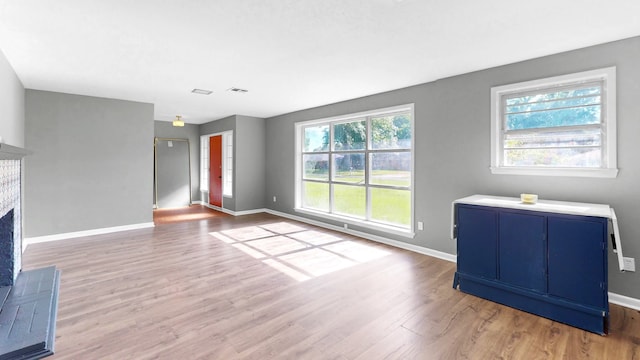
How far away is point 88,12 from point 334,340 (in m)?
3.18

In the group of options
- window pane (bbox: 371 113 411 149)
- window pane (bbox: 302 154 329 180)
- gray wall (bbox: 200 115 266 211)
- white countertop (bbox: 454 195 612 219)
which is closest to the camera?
white countertop (bbox: 454 195 612 219)

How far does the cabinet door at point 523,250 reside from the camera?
2607 mm

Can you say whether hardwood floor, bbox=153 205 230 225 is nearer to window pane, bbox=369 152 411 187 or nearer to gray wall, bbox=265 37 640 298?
window pane, bbox=369 152 411 187

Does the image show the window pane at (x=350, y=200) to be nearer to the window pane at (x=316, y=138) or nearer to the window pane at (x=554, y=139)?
the window pane at (x=316, y=138)

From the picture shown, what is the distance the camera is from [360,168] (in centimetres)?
541

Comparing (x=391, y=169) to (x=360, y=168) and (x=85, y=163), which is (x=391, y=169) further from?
(x=85, y=163)

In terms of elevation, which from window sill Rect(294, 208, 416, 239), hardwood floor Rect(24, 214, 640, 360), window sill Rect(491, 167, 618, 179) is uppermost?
window sill Rect(491, 167, 618, 179)

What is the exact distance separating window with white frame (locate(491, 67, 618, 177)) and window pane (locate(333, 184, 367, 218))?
2354 millimetres

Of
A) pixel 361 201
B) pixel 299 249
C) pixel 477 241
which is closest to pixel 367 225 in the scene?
pixel 361 201

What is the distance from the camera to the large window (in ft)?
15.5

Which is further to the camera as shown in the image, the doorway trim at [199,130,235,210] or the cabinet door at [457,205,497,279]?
the doorway trim at [199,130,235,210]

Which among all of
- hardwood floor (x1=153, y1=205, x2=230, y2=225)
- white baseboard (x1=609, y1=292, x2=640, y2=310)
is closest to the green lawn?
white baseboard (x1=609, y1=292, x2=640, y2=310)

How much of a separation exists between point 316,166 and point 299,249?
96.9 inches

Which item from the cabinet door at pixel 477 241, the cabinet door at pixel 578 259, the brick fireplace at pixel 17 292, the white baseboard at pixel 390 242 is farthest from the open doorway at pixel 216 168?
the cabinet door at pixel 578 259
